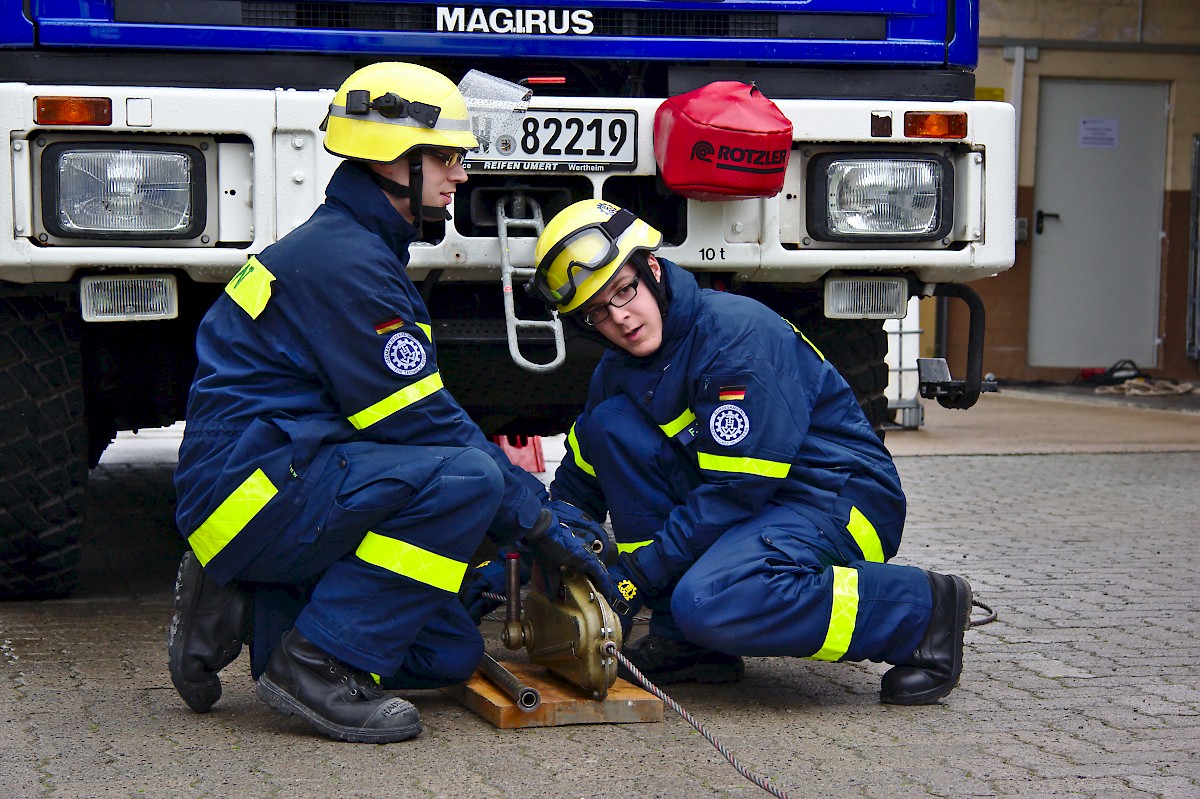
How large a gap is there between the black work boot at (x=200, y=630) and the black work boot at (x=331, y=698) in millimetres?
131

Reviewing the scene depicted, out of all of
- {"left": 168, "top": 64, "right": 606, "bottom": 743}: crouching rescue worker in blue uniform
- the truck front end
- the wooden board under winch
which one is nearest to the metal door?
the truck front end

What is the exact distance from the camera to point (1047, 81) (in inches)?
534

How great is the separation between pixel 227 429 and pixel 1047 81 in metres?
11.5

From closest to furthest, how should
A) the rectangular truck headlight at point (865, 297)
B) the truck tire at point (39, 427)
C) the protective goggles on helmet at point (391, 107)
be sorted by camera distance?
1. the protective goggles on helmet at point (391, 107)
2. the truck tire at point (39, 427)
3. the rectangular truck headlight at point (865, 297)

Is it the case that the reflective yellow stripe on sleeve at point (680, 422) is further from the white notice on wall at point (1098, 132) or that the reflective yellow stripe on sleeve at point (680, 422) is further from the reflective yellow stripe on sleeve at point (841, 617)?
the white notice on wall at point (1098, 132)

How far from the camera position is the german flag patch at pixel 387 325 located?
3279 mm

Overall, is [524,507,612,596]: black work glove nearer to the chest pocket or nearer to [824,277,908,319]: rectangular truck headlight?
the chest pocket

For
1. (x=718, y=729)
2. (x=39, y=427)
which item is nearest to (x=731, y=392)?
(x=718, y=729)

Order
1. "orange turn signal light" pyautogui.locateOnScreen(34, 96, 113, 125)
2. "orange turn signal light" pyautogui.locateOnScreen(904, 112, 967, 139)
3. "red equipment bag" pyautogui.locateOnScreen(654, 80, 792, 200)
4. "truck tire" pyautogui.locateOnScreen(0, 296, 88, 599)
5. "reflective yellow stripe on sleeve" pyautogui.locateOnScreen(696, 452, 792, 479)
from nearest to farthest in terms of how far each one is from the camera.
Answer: "reflective yellow stripe on sleeve" pyautogui.locateOnScreen(696, 452, 792, 479), "orange turn signal light" pyautogui.locateOnScreen(34, 96, 113, 125), "red equipment bag" pyautogui.locateOnScreen(654, 80, 792, 200), "truck tire" pyautogui.locateOnScreen(0, 296, 88, 599), "orange turn signal light" pyautogui.locateOnScreen(904, 112, 967, 139)

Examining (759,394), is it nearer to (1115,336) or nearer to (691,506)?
(691,506)

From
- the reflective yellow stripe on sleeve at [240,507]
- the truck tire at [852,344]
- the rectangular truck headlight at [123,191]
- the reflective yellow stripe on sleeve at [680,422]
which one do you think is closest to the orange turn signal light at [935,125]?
the truck tire at [852,344]

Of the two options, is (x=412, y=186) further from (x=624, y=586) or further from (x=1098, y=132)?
(x=1098, y=132)

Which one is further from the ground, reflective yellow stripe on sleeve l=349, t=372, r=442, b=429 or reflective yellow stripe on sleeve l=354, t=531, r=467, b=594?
reflective yellow stripe on sleeve l=349, t=372, r=442, b=429

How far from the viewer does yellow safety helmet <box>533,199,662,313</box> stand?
12.1 ft
